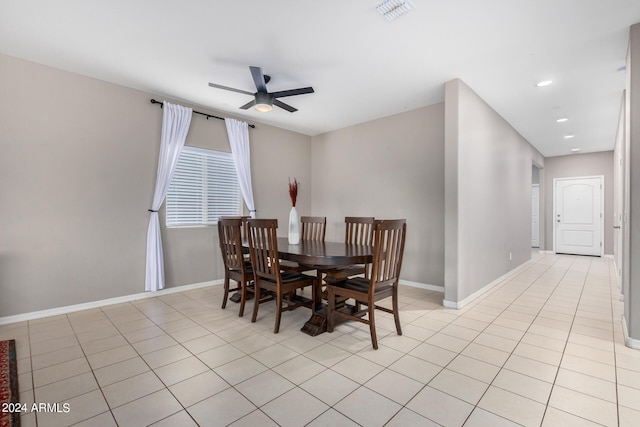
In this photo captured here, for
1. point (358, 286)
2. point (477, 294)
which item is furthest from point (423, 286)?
point (358, 286)

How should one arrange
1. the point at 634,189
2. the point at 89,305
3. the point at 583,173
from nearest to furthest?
the point at 634,189, the point at 89,305, the point at 583,173

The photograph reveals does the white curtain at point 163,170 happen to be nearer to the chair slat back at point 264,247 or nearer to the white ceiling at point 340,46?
the white ceiling at point 340,46

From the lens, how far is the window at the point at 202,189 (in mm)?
4125

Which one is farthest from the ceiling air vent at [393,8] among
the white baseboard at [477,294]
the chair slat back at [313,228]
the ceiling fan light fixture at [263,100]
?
the white baseboard at [477,294]

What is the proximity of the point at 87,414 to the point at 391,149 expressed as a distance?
15.0ft

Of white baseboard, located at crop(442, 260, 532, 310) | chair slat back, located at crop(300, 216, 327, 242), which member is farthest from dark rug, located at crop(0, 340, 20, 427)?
white baseboard, located at crop(442, 260, 532, 310)

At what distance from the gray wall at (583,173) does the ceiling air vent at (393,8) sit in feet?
25.8

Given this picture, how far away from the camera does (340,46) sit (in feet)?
8.89

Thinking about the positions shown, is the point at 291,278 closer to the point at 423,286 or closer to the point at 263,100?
the point at 263,100

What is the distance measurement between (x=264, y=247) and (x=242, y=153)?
2.47m

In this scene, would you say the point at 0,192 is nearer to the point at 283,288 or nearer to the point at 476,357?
the point at 283,288

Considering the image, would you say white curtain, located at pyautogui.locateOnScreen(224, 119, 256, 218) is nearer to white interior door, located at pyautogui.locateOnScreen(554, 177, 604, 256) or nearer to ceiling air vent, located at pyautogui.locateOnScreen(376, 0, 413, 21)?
ceiling air vent, located at pyautogui.locateOnScreen(376, 0, 413, 21)

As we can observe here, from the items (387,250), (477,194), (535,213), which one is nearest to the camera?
(387,250)

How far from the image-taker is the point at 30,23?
7.84ft
